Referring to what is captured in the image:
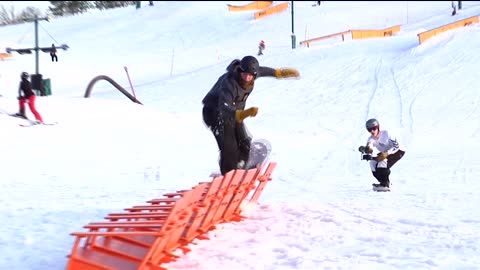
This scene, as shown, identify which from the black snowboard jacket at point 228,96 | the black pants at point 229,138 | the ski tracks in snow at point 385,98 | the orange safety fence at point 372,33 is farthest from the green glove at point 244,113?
the orange safety fence at point 372,33

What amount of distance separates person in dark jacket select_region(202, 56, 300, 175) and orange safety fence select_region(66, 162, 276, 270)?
49cm

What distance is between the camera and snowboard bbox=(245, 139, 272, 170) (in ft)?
27.3

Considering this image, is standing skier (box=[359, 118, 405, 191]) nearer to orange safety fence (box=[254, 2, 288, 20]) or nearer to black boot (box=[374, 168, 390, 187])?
black boot (box=[374, 168, 390, 187])

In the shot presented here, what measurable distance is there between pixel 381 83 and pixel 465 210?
58.3ft

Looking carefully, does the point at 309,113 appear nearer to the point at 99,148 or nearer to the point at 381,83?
the point at 381,83

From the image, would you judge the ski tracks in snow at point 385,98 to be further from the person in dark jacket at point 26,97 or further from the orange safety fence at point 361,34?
the orange safety fence at point 361,34

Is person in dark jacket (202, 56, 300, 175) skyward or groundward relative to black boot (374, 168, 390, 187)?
skyward

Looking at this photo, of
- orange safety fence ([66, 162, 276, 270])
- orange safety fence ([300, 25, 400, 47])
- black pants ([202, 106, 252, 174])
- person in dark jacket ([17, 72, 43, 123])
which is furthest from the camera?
orange safety fence ([300, 25, 400, 47])

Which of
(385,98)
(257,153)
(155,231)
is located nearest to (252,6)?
(385,98)

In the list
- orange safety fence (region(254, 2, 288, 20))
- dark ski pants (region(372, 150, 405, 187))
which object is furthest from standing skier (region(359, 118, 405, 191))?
orange safety fence (region(254, 2, 288, 20))

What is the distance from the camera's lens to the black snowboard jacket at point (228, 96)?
750 cm

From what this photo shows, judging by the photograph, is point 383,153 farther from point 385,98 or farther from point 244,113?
point 385,98

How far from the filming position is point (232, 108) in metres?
7.51

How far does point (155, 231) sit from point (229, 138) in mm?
2291
